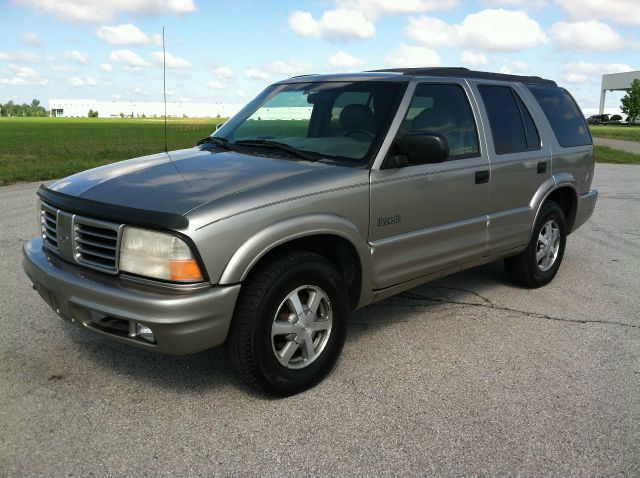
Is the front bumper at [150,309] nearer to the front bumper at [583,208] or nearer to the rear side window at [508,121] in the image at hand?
the rear side window at [508,121]

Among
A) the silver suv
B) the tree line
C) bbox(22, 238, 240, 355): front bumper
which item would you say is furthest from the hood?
the tree line

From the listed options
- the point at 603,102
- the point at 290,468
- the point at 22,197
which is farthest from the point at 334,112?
the point at 603,102

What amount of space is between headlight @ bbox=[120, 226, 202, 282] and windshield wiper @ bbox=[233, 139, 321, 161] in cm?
120

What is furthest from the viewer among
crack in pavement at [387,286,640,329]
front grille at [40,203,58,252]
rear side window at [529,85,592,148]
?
rear side window at [529,85,592,148]

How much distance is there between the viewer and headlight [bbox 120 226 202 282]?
2.92 meters

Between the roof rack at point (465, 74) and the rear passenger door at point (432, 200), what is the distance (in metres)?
0.14

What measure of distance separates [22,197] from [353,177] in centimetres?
851

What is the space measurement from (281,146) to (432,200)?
107 centimetres

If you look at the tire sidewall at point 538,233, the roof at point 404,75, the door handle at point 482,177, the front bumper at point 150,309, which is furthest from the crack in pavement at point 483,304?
the front bumper at point 150,309

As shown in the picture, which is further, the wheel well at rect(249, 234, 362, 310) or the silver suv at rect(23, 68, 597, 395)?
the wheel well at rect(249, 234, 362, 310)

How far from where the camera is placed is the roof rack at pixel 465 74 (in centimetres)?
445

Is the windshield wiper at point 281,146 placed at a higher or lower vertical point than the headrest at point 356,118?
lower

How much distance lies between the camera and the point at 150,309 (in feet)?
9.51

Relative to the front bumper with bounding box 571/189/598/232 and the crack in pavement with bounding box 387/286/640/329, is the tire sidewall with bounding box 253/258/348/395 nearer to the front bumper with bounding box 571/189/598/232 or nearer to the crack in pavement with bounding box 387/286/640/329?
the crack in pavement with bounding box 387/286/640/329
